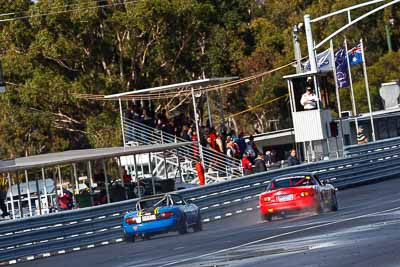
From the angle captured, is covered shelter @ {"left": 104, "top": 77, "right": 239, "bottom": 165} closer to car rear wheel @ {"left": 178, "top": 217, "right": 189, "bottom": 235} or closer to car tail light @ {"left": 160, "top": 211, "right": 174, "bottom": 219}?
car rear wheel @ {"left": 178, "top": 217, "right": 189, "bottom": 235}

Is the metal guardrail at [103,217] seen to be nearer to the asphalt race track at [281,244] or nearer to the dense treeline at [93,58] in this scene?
the asphalt race track at [281,244]

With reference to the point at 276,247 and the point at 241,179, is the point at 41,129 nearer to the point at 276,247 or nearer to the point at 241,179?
the point at 241,179

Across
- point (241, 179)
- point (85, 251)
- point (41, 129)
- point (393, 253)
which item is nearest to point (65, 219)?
point (85, 251)

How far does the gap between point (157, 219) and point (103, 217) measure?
228 cm

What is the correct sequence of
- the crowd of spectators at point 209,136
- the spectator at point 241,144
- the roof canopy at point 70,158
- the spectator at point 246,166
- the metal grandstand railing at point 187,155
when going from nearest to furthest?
the roof canopy at point 70,158 < the spectator at point 246,166 < the crowd of spectators at point 209,136 < the spectator at point 241,144 < the metal grandstand railing at point 187,155

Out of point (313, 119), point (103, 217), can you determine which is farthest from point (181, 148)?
point (103, 217)

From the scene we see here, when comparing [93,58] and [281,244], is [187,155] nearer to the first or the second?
[93,58]

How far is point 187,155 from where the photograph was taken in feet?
158

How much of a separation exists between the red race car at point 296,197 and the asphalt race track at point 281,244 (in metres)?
0.30

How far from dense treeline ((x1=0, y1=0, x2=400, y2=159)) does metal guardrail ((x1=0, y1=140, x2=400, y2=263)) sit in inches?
1065

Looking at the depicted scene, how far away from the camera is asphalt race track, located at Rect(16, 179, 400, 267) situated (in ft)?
54.3

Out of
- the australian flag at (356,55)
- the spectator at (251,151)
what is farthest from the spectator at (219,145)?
the australian flag at (356,55)

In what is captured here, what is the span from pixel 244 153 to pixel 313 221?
19.2 metres

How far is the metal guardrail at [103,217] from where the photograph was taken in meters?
27.1
